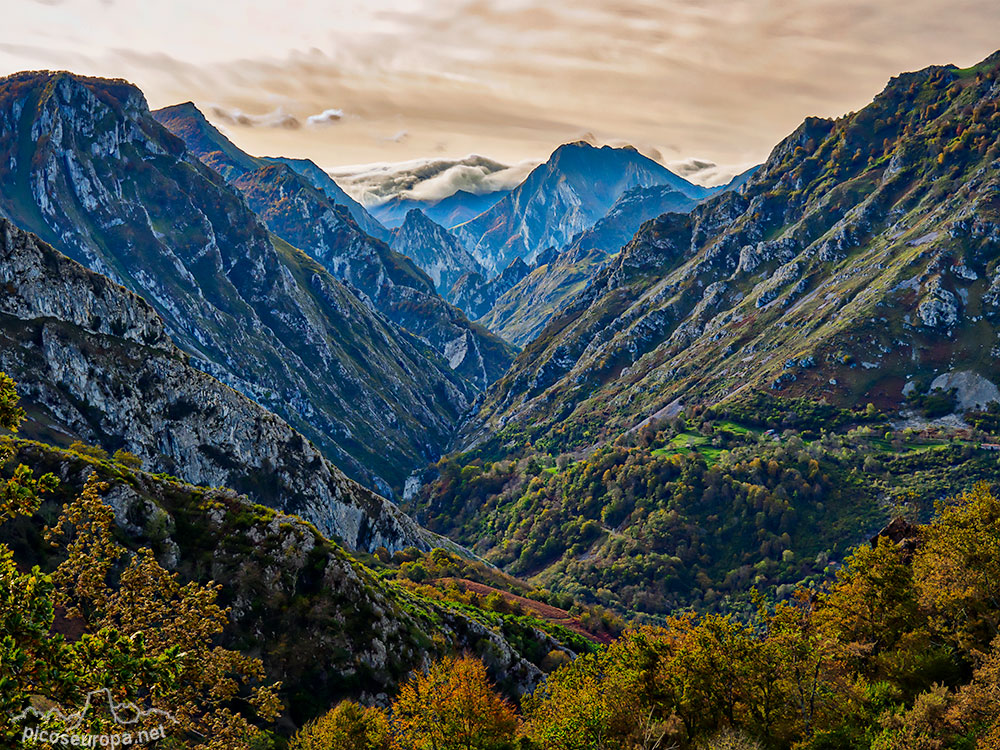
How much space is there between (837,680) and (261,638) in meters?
59.9

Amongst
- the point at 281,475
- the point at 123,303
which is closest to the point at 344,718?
the point at 281,475

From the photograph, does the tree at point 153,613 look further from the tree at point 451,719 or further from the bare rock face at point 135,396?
the bare rock face at point 135,396

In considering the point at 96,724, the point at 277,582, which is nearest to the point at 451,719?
the point at 277,582

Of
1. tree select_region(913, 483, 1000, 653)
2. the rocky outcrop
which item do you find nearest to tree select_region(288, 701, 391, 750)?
the rocky outcrop

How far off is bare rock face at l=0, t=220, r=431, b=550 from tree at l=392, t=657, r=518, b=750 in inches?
4942

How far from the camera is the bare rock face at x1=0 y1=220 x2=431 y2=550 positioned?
143m

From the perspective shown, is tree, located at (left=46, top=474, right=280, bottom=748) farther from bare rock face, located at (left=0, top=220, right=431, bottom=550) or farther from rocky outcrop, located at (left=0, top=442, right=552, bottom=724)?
bare rock face, located at (left=0, top=220, right=431, bottom=550)

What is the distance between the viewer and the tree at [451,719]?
46.2 m

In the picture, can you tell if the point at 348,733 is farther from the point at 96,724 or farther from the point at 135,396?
the point at 135,396

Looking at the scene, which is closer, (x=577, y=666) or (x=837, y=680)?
(x=837, y=680)

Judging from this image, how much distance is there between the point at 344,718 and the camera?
47500 mm

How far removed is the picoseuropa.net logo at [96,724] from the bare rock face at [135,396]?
141724 mm

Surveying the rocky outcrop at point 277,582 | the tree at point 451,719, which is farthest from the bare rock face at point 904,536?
the rocky outcrop at point 277,582

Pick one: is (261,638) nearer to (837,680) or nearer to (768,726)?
(768,726)
